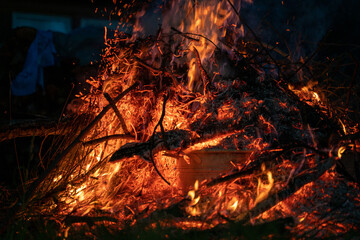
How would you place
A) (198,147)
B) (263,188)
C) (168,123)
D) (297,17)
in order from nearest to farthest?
1. (263,188)
2. (198,147)
3. (168,123)
4. (297,17)

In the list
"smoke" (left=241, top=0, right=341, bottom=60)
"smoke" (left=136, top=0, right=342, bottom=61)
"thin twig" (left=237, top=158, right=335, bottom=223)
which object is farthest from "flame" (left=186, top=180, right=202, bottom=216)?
"smoke" (left=241, top=0, right=341, bottom=60)

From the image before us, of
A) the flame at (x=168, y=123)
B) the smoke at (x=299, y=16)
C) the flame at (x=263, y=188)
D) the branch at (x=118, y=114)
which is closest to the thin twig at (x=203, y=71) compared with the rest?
the flame at (x=168, y=123)

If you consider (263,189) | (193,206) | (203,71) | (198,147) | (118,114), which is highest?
(203,71)

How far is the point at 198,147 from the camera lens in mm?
3428

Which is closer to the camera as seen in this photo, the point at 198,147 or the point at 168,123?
the point at 198,147

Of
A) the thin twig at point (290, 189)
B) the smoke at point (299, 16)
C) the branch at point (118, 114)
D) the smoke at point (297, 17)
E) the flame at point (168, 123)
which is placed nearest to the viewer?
the thin twig at point (290, 189)

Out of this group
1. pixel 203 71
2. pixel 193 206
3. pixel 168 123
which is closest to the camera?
pixel 193 206

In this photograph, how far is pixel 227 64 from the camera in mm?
3854

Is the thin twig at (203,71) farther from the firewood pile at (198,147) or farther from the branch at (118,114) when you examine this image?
the branch at (118,114)

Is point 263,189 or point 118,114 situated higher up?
point 118,114

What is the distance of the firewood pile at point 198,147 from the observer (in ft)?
9.55

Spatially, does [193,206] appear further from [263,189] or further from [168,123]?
[168,123]

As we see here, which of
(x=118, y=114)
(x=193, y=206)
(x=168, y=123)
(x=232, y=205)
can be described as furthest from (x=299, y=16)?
(x=193, y=206)

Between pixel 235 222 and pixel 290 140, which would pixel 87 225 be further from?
pixel 290 140
